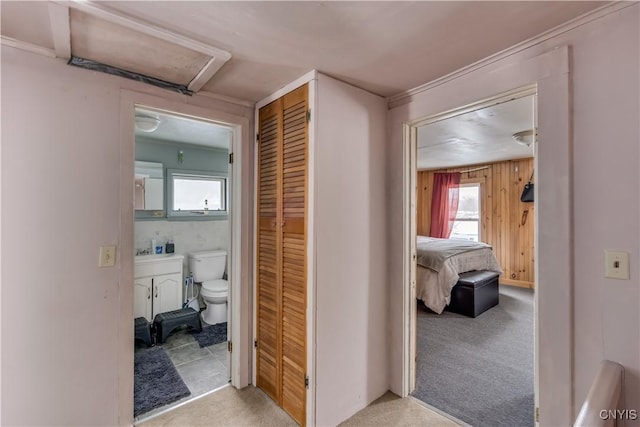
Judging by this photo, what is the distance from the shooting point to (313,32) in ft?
4.58

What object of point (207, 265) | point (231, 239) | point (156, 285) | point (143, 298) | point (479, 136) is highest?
point (479, 136)

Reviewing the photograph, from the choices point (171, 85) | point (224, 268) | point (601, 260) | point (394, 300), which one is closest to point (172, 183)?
point (224, 268)

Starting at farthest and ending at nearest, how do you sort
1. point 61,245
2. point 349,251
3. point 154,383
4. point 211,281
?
point 211,281, point 154,383, point 349,251, point 61,245

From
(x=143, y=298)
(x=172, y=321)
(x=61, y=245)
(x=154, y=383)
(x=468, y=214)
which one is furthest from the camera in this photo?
(x=468, y=214)

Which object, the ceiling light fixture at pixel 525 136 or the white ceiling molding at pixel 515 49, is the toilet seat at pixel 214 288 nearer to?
the white ceiling molding at pixel 515 49

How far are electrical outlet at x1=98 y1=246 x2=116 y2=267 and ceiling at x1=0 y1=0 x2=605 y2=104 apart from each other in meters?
1.04

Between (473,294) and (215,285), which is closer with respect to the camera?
(215,285)

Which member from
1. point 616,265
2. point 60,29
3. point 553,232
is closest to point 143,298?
point 60,29

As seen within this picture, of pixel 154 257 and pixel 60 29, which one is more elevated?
pixel 60 29

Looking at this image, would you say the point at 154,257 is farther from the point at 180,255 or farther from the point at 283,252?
the point at 283,252

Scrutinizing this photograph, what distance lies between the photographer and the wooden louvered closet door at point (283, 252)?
1.88m

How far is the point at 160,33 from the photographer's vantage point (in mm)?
1368

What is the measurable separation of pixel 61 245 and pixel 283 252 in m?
1.22

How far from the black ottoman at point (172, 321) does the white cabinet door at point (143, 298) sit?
16cm
